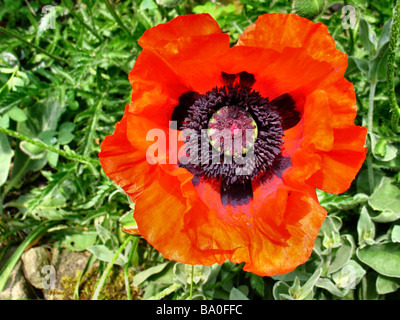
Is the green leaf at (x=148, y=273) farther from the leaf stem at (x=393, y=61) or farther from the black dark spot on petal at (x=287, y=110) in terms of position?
the leaf stem at (x=393, y=61)

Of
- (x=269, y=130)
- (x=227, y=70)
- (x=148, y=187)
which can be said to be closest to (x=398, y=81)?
(x=269, y=130)

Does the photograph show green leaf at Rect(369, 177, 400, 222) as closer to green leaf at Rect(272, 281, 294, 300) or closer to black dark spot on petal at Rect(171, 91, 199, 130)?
green leaf at Rect(272, 281, 294, 300)

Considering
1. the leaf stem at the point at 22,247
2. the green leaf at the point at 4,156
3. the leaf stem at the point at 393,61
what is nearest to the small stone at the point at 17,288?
the leaf stem at the point at 22,247

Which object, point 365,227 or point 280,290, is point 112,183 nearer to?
point 280,290

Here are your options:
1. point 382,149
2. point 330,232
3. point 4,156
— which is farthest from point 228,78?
point 4,156
